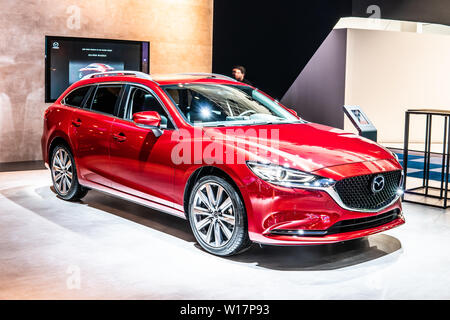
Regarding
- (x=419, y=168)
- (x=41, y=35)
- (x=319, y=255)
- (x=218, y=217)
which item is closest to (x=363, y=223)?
(x=319, y=255)

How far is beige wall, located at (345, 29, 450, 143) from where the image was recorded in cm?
1349

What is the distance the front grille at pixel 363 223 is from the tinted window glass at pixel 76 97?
3.58 metres

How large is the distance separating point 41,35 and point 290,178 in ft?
23.2

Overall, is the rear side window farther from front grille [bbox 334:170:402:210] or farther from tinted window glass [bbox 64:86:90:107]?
front grille [bbox 334:170:402:210]

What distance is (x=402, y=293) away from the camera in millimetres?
4172

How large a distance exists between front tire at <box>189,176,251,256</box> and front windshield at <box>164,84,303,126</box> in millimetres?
735

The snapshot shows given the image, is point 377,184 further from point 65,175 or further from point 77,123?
point 65,175

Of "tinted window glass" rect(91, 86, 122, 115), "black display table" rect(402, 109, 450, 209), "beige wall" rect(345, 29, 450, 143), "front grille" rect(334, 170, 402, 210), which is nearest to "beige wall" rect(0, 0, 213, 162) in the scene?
"tinted window glass" rect(91, 86, 122, 115)

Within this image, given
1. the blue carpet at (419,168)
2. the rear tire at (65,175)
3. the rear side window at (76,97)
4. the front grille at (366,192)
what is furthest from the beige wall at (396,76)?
the front grille at (366,192)

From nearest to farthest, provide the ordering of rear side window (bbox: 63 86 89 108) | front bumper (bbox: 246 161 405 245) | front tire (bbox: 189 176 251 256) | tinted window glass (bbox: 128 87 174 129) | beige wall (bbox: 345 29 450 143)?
1. front bumper (bbox: 246 161 405 245)
2. front tire (bbox: 189 176 251 256)
3. tinted window glass (bbox: 128 87 174 129)
4. rear side window (bbox: 63 86 89 108)
5. beige wall (bbox: 345 29 450 143)

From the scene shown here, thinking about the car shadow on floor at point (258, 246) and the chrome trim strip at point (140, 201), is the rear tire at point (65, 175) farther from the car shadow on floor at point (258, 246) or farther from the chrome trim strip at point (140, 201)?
the chrome trim strip at point (140, 201)

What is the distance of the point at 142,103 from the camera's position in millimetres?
5992

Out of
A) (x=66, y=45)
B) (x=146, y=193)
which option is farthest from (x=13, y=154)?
(x=146, y=193)
